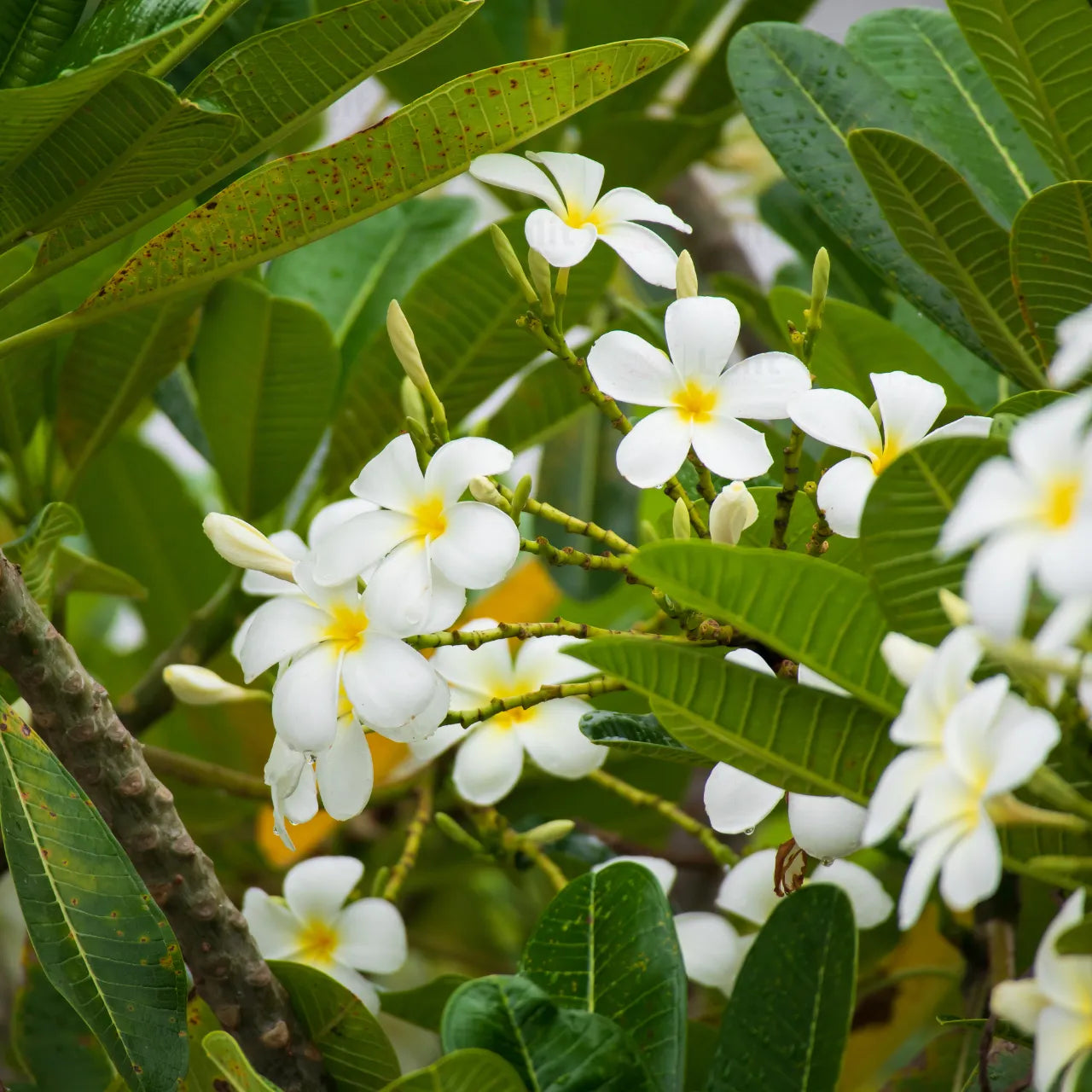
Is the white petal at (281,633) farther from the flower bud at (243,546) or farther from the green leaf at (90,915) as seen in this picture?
the green leaf at (90,915)

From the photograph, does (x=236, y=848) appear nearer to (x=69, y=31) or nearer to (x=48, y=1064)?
(x=48, y=1064)

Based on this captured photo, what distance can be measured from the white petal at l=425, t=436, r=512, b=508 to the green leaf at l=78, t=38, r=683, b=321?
197 millimetres

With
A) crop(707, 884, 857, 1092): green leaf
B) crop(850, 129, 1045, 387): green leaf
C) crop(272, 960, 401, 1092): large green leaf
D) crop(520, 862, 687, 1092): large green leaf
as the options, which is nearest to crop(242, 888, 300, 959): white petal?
crop(272, 960, 401, 1092): large green leaf

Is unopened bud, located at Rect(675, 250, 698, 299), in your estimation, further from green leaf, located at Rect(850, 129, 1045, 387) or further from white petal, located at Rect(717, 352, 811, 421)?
green leaf, located at Rect(850, 129, 1045, 387)

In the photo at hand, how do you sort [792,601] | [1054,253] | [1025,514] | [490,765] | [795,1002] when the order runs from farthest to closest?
[490,765] < [1054,253] < [795,1002] < [792,601] < [1025,514]

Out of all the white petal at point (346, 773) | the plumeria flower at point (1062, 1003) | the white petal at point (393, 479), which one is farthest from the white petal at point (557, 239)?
the plumeria flower at point (1062, 1003)

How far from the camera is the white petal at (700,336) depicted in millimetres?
535

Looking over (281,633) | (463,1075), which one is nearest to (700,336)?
(281,633)

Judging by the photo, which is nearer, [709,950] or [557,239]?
[557,239]

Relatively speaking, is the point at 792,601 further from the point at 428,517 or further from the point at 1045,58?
the point at 1045,58

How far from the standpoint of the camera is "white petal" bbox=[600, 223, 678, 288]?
0.58m

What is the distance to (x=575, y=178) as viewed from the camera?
0.60 meters

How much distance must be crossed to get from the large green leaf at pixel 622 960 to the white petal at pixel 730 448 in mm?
219

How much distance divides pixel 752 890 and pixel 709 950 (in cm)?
5
